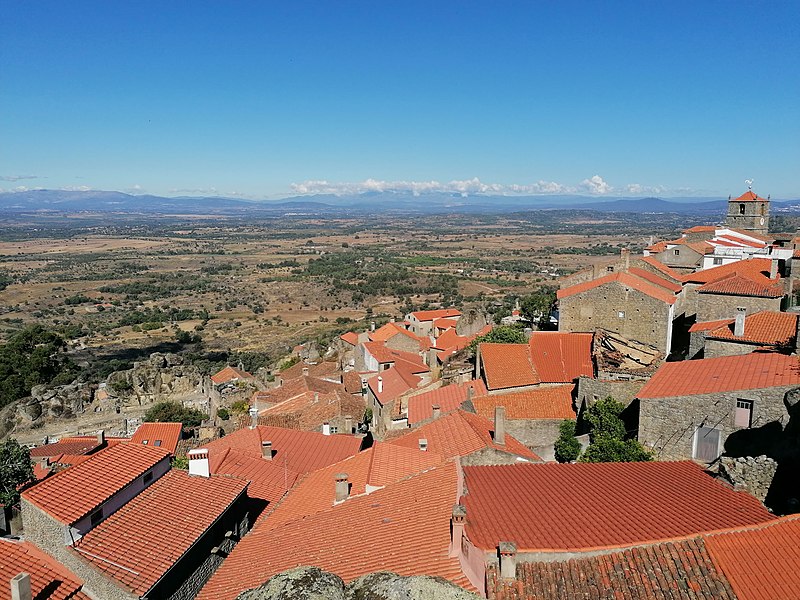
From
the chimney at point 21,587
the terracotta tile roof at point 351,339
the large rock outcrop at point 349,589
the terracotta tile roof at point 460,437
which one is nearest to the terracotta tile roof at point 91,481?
the chimney at point 21,587

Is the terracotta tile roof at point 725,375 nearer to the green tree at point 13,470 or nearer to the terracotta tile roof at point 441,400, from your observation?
the terracotta tile roof at point 441,400

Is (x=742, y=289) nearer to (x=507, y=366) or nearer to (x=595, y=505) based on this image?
(x=507, y=366)

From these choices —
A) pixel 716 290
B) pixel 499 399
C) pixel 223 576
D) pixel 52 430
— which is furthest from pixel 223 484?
pixel 52 430

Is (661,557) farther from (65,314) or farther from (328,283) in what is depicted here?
(328,283)

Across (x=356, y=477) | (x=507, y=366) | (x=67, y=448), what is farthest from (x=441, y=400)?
(x=67, y=448)

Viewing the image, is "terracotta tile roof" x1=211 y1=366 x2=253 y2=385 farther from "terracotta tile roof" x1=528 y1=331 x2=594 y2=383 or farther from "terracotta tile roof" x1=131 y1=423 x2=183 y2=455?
"terracotta tile roof" x1=528 y1=331 x2=594 y2=383

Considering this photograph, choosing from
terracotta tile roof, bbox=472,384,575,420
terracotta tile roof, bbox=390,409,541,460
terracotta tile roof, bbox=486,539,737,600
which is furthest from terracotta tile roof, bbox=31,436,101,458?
terracotta tile roof, bbox=486,539,737,600

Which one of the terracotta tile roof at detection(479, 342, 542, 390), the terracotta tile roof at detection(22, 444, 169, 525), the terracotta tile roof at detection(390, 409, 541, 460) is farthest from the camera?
the terracotta tile roof at detection(479, 342, 542, 390)
